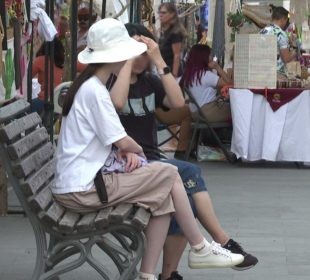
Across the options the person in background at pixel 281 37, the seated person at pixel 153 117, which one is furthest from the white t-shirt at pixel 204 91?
the seated person at pixel 153 117

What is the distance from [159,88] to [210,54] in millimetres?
5227

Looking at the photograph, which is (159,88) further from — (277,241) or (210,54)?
(210,54)

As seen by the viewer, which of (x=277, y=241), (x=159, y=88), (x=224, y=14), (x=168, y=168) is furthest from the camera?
(x=224, y=14)

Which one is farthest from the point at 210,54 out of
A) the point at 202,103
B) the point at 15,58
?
the point at 15,58

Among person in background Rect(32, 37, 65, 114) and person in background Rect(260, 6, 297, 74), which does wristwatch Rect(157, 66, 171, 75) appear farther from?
person in background Rect(260, 6, 297, 74)

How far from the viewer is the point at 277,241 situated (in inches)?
247

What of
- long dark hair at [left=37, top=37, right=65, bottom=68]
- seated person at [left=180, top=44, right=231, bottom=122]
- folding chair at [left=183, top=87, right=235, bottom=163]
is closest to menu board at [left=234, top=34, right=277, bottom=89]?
seated person at [left=180, top=44, right=231, bottom=122]

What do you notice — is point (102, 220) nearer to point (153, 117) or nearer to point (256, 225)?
point (153, 117)

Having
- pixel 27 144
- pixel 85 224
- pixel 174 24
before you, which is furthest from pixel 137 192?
pixel 174 24

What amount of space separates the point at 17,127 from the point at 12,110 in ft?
0.70

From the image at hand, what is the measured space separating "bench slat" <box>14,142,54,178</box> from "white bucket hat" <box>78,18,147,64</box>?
20.4 inches

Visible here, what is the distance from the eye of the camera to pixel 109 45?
463 cm

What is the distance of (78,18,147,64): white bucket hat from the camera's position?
15.1 ft

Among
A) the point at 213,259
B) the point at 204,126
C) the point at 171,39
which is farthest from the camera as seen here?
the point at 171,39
